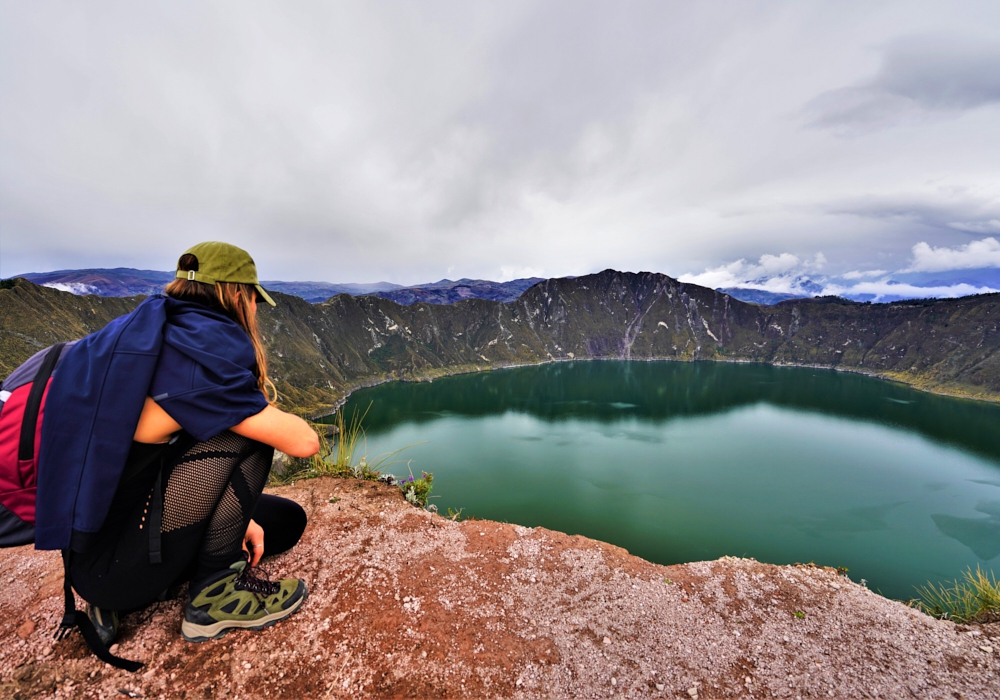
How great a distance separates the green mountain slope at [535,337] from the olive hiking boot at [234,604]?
2802 inches

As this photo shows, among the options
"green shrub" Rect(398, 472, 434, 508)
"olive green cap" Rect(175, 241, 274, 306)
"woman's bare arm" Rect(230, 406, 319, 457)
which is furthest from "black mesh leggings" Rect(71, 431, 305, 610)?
"green shrub" Rect(398, 472, 434, 508)

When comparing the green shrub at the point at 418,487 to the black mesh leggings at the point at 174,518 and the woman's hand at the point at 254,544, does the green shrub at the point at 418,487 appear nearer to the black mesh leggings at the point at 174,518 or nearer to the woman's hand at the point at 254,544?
the woman's hand at the point at 254,544

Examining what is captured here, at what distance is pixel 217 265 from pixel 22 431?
3.45ft

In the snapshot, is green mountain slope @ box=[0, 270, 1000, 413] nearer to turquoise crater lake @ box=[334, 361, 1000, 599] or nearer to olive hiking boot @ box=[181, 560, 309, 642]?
turquoise crater lake @ box=[334, 361, 1000, 599]

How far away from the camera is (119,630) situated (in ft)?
7.47

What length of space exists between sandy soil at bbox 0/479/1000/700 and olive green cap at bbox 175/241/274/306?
2116 millimetres

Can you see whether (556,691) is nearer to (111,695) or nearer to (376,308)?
(111,695)

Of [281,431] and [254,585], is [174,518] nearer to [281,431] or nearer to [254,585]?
[281,431]

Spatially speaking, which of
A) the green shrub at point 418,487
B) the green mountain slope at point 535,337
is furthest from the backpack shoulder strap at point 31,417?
the green mountain slope at point 535,337

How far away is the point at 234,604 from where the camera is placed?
2.39 metres

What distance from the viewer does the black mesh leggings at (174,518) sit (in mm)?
1879

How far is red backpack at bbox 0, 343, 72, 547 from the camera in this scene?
1.57 m

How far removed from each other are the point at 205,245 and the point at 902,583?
1631 inches

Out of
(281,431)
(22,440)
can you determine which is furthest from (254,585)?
(22,440)
